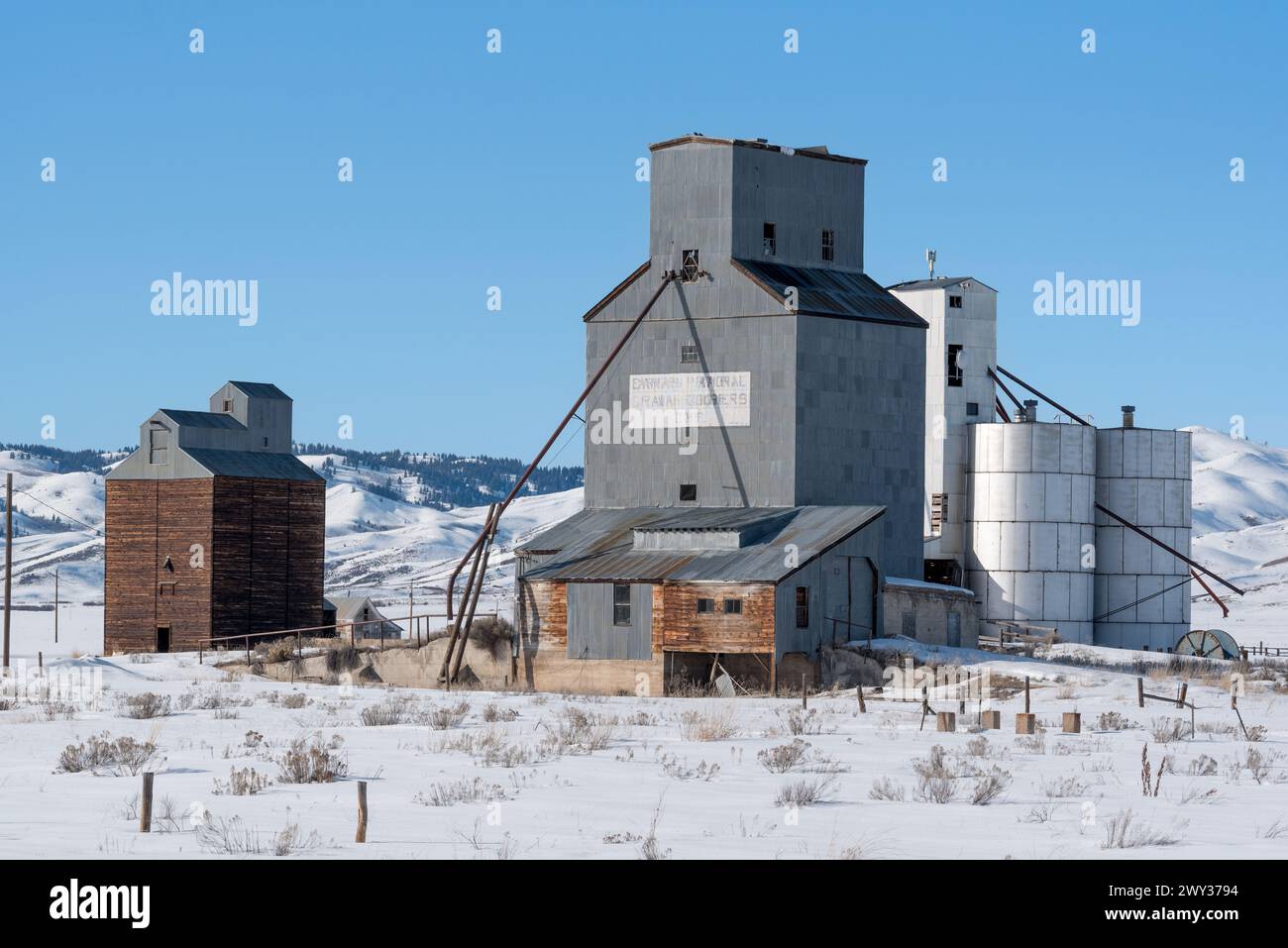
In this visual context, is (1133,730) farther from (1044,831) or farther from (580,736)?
(1044,831)

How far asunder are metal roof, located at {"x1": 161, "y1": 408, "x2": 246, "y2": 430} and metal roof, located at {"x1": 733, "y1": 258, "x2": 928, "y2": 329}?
23.4 metres

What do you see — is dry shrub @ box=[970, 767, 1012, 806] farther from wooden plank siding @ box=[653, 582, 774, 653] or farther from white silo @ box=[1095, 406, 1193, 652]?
white silo @ box=[1095, 406, 1193, 652]

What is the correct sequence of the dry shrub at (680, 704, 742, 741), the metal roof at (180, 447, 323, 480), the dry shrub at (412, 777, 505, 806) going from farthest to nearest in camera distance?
1. the metal roof at (180, 447, 323, 480)
2. the dry shrub at (680, 704, 742, 741)
3. the dry shrub at (412, 777, 505, 806)

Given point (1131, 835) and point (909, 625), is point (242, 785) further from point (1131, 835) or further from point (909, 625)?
point (909, 625)

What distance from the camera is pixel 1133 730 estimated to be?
33.9 m

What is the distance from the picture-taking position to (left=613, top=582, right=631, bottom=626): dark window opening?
165 feet

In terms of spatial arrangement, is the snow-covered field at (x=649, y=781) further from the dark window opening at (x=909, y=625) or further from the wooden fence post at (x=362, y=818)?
the dark window opening at (x=909, y=625)

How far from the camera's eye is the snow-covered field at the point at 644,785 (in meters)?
19.2

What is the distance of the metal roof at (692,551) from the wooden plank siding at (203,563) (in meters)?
16.1

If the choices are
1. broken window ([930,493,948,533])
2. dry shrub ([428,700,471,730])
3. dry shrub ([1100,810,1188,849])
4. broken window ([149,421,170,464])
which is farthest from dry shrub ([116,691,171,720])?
broken window ([930,493,948,533])

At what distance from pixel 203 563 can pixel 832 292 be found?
25060mm

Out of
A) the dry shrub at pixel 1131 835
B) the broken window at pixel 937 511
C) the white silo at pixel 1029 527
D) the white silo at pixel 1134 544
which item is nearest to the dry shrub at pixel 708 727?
the dry shrub at pixel 1131 835

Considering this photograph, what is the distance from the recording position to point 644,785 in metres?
24.5

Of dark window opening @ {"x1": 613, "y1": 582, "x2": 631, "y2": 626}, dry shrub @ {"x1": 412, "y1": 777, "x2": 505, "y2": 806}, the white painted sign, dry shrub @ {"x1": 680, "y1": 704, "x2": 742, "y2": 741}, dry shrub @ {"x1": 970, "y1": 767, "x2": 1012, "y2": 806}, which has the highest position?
the white painted sign
